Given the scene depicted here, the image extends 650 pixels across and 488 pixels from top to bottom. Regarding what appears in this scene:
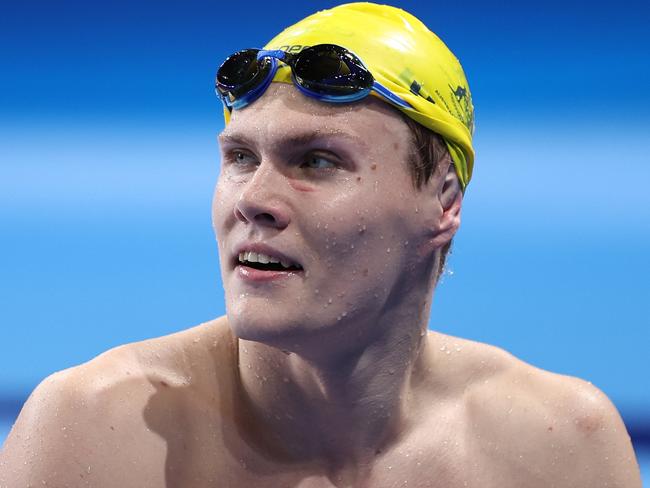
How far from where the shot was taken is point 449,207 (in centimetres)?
227

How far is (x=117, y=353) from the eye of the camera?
2186 millimetres

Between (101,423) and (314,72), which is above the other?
(314,72)

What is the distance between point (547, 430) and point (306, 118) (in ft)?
3.20

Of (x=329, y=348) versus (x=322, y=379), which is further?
(x=322, y=379)

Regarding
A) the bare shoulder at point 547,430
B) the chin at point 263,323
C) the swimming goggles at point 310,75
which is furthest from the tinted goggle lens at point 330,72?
the bare shoulder at point 547,430

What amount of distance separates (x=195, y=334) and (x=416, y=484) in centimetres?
59

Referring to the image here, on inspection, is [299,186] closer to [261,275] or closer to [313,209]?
[313,209]

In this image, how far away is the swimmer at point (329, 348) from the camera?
1.98 metres

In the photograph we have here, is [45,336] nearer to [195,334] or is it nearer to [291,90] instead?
[195,334]

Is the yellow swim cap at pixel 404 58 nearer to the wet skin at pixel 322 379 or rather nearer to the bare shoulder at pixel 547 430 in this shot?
the wet skin at pixel 322 379

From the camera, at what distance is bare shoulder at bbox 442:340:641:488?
242 cm

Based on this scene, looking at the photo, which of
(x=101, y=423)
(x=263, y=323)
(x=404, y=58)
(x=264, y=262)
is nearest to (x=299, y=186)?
(x=264, y=262)

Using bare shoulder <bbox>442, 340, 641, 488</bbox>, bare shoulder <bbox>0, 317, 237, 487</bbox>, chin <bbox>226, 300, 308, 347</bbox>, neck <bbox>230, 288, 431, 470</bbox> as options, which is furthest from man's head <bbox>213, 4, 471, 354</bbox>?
bare shoulder <bbox>442, 340, 641, 488</bbox>

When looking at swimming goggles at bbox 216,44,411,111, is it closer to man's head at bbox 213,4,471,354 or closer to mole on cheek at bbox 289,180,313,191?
man's head at bbox 213,4,471,354
